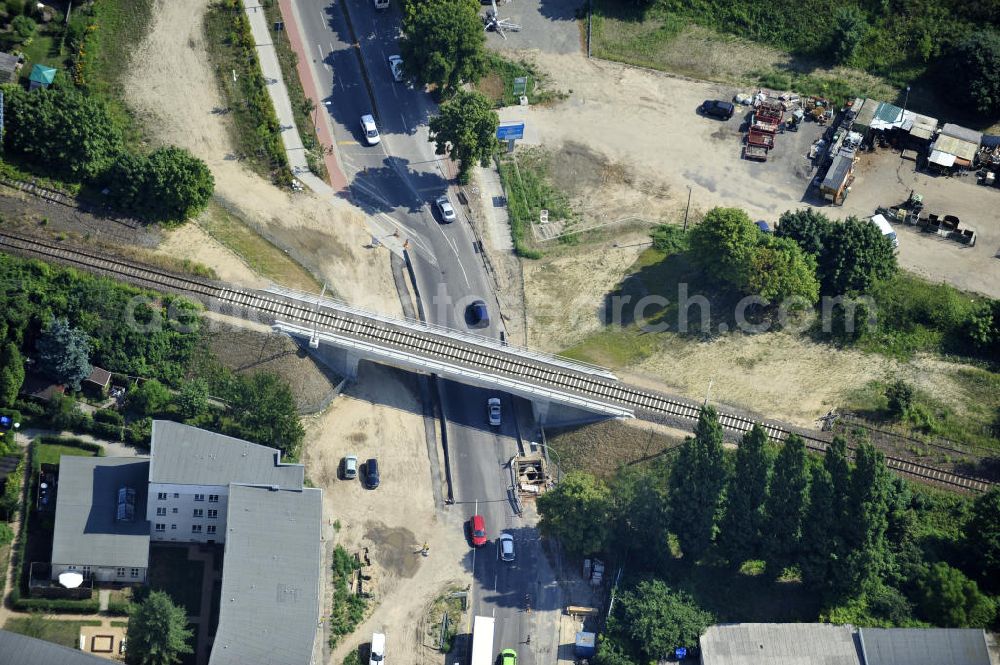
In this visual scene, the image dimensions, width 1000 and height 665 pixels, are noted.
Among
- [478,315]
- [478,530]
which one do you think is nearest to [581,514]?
[478,530]

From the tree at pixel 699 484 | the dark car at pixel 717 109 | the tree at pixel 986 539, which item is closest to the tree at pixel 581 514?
the tree at pixel 699 484

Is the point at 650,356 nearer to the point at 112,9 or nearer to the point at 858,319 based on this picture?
the point at 858,319

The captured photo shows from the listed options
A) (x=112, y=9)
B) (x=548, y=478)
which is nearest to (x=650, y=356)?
(x=548, y=478)

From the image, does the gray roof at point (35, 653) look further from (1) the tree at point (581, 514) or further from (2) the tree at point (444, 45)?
(2) the tree at point (444, 45)

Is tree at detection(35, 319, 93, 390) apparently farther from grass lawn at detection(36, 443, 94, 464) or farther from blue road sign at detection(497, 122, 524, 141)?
blue road sign at detection(497, 122, 524, 141)

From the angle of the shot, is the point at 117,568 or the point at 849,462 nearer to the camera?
the point at 117,568
